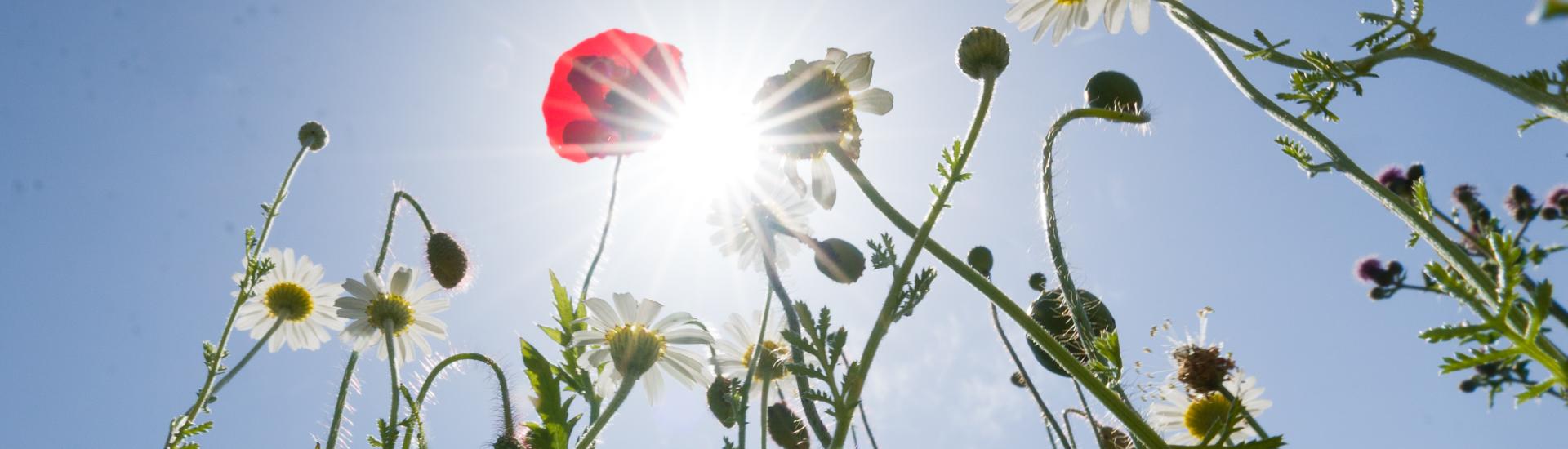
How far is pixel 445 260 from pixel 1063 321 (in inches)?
56.0

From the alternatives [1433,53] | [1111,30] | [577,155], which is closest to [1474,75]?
[1433,53]

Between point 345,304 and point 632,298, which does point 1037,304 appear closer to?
point 632,298

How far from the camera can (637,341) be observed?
151cm

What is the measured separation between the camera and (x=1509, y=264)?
67cm

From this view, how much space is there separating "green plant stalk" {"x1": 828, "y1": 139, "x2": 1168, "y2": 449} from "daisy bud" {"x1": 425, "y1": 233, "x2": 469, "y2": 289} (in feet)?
4.39

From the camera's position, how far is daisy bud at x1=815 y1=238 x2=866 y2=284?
1.44 meters

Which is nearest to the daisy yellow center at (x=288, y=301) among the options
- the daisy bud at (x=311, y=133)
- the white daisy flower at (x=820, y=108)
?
the daisy bud at (x=311, y=133)

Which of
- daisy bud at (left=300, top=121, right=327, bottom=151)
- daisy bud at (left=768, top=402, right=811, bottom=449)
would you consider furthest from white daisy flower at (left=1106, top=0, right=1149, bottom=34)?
daisy bud at (left=300, top=121, right=327, bottom=151)

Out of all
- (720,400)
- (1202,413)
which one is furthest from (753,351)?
(1202,413)

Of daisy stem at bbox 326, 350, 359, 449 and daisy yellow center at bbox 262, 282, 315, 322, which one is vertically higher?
daisy yellow center at bbox 262, 282, 315, 322

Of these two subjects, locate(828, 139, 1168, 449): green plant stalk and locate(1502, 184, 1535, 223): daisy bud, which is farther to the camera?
locate(1502, 184, 1535, 223): daisy bud

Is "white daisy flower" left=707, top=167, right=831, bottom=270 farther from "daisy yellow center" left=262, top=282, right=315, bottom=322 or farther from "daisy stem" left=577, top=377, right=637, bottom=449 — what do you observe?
"daisy yellow center" left=262, top=282, right=315, bottom=322

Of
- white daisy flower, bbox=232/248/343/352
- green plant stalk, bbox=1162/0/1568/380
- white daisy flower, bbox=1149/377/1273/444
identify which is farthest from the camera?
white daisy flower, bbox=232/248/343/352

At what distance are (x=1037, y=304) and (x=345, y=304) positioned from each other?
1509 millimetres
